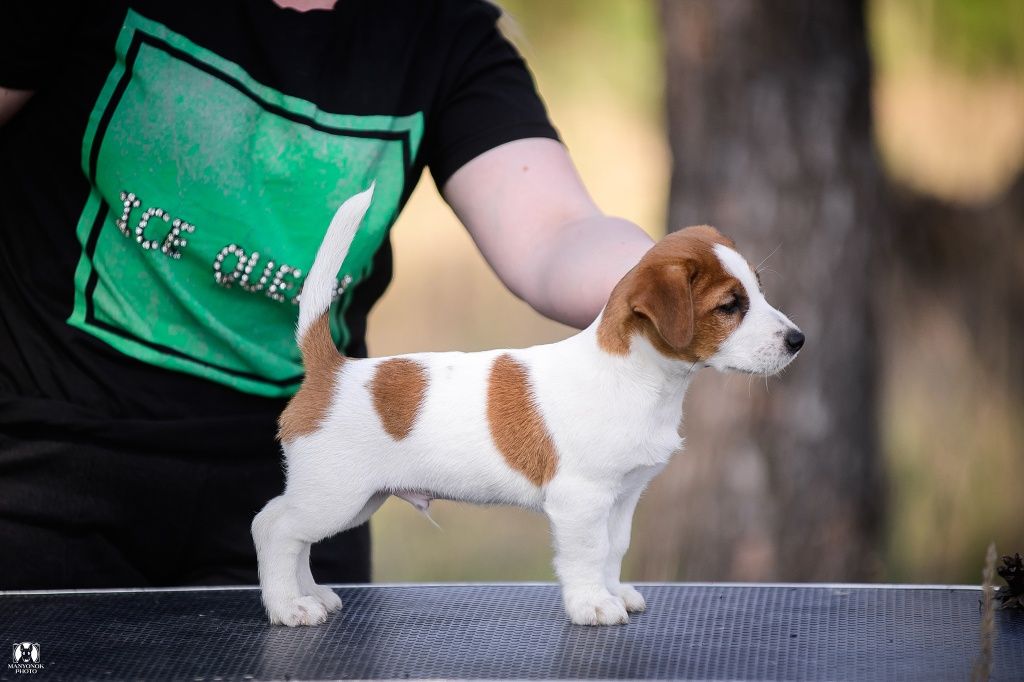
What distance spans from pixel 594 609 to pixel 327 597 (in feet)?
1.49

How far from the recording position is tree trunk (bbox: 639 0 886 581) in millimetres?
4500

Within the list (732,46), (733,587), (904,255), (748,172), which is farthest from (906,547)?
(733,587)

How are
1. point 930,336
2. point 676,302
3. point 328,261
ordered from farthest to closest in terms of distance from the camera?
1. point 930,336
2. point 328,261
3. point 676,302

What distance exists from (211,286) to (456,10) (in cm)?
72

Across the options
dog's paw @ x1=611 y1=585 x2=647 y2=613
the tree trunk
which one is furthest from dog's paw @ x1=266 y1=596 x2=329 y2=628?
the tree trunk

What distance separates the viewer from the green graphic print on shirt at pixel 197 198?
2213 mm

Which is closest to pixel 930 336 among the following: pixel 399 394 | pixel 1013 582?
pixel 1013 582

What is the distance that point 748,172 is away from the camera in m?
4.54

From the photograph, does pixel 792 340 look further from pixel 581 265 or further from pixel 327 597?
pixel 327 597

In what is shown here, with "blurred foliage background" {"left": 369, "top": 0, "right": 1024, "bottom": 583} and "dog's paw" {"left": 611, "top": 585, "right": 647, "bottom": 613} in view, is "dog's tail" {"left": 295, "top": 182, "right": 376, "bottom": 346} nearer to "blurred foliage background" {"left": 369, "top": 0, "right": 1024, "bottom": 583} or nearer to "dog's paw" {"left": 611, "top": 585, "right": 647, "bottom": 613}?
"dog's paw" {"left": 611, "top": 585, "right": 647, "bottom": 613}

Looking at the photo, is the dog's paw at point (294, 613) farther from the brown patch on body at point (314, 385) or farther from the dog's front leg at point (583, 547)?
the dog's front leg at point (583, 547)

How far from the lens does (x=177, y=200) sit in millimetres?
2232

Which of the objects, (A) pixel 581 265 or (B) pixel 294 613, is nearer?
(B) pixel 294 613

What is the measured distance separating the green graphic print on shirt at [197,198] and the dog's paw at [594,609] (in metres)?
0.77
